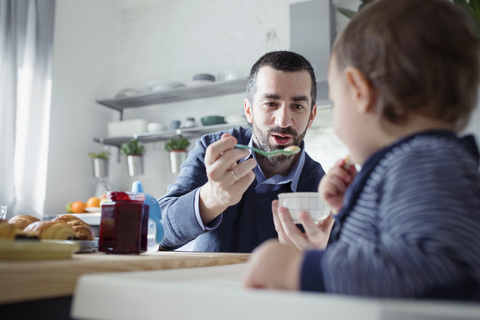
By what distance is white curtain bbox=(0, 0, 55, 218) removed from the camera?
318 cm

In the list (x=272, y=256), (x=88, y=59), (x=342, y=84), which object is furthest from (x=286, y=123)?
(x=88, y=59)

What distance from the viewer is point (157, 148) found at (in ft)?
13.5

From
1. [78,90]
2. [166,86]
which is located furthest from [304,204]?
[78,90]

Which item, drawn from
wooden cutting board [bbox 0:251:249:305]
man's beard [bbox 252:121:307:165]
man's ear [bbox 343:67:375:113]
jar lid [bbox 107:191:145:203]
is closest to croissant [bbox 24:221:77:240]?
jar lid [bbox 107:191:145:203]

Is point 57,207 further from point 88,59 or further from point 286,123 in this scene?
point 286,123

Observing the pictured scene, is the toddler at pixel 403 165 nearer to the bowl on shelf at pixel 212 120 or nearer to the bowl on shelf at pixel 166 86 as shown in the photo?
the bowl on shelf at pixel 212 120

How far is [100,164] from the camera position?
392 cm

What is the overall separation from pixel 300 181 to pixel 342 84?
111 centimetres

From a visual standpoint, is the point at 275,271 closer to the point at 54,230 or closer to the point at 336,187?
the point at 336,187

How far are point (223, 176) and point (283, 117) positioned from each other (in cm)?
64

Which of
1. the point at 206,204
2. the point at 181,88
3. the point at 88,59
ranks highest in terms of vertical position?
the point at 88,59

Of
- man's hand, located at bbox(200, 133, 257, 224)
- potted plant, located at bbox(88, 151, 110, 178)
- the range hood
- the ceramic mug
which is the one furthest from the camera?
potted plant, located at bbox(88, 151, 110, 178)

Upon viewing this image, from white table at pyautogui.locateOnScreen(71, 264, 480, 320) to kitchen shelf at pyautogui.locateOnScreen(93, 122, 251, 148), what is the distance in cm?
289

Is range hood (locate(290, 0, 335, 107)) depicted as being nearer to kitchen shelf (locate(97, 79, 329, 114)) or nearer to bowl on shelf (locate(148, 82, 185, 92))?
kitchen shelf (locate(97, 79, 329, 114))
